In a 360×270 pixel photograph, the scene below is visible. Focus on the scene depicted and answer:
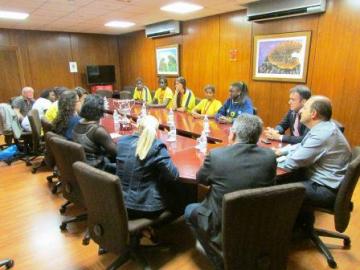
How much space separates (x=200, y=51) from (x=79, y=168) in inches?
194

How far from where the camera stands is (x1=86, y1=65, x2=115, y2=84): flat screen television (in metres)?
7.61

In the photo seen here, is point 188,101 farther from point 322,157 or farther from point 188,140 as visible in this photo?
point 322,157

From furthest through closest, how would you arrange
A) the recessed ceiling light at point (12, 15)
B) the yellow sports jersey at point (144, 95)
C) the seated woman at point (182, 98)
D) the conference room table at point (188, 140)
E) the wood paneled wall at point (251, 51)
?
the yellow sports jersey at point (144, 95)
the recessed ceiling light at point (12, 15)
the seated woman at point (182, 98)
the wood paneled wall at point (251, 51)
the conference room table at point (188, 140)

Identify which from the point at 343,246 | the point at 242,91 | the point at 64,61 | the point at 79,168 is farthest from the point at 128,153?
the point at 64,61

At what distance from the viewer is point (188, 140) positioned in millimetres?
2609

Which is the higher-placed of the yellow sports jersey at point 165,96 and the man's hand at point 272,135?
the yellow sports jersey at point 165,96

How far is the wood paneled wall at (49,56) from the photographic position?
657cm

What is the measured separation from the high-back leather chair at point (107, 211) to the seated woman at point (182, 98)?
9.41 ft

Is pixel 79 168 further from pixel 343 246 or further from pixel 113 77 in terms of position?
pixel 113 77

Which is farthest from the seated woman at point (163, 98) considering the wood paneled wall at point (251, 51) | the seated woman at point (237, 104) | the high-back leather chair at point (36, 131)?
the high-back leather chair at point (36, 131)

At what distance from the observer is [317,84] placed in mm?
4051

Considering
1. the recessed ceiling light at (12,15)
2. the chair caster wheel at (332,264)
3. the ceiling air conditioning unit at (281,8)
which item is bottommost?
the chair caster wheel at (332,264)

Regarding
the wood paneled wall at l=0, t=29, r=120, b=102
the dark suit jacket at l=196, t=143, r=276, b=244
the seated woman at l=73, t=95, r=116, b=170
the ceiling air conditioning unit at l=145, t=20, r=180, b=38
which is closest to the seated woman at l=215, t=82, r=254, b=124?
the seated woman at l=73, t=95, r=116, b=170

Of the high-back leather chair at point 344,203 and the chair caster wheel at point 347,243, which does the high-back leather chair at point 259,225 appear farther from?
the chair caster wheel at point 347,243
